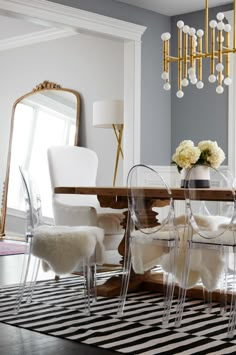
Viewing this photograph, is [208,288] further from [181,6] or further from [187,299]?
[181,6]

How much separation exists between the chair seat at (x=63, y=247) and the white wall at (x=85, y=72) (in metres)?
3.36

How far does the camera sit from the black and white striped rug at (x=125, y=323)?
339cm

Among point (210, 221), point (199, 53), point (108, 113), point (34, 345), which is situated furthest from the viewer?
point (108, 113)

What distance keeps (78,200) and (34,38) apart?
3639mm

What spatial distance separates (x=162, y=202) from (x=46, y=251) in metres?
0.99

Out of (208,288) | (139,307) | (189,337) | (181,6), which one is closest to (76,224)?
(139,307)

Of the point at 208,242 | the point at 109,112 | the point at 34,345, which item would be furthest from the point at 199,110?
the point at 34,345

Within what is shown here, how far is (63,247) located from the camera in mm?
4238

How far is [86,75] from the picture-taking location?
8.13m

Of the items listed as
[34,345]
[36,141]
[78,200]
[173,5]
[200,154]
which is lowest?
[34,345]

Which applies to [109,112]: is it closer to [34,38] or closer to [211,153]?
[34,38]

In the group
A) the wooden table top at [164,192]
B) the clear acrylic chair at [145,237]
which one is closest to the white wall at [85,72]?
the wooden table top at [164,192]

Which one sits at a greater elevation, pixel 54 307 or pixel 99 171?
pixel 99 171

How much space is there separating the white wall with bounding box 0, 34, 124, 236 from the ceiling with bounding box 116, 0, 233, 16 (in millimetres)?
490
